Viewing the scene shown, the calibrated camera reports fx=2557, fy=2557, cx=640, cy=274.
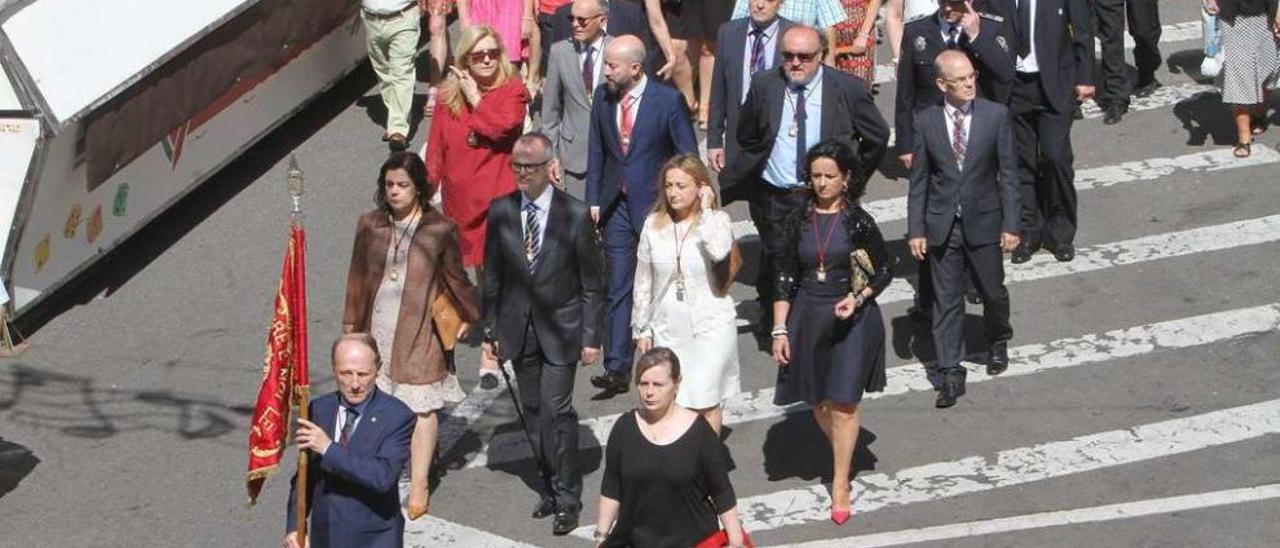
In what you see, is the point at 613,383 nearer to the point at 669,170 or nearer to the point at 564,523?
the point at 564,523

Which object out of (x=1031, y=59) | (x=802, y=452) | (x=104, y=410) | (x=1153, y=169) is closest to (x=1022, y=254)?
(x=1031, y=59)

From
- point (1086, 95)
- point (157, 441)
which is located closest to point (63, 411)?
point (157, 441)

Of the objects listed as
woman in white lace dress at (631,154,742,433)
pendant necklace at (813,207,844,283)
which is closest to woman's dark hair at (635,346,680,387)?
woman in white lace dress at (631,154,742,433)

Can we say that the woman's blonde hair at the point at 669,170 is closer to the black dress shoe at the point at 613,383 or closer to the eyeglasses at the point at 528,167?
the eyeglasses at the point at 528,167

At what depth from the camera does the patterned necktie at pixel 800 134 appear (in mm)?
13578

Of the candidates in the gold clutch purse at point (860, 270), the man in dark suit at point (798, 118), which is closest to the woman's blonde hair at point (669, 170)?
the gold clutch purse at point (860, 270)

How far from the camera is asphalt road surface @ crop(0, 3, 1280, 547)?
12375 mm

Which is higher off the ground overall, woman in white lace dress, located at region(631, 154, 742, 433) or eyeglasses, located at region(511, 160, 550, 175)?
eyeglasses, located at region(511, 160, 550, 175)

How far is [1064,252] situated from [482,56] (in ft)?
12.5

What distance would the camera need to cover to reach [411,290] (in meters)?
12.4

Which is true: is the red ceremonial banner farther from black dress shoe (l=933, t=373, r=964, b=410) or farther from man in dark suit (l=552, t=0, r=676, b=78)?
man in dark suit (l=552, t=0, r=676, b=78)

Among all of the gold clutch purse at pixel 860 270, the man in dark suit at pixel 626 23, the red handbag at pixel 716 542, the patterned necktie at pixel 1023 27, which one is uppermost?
the man in dark suit at pixel 626 23

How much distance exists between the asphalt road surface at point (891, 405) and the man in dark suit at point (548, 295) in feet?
1.38

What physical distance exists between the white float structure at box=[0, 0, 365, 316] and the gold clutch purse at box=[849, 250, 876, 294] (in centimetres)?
503
